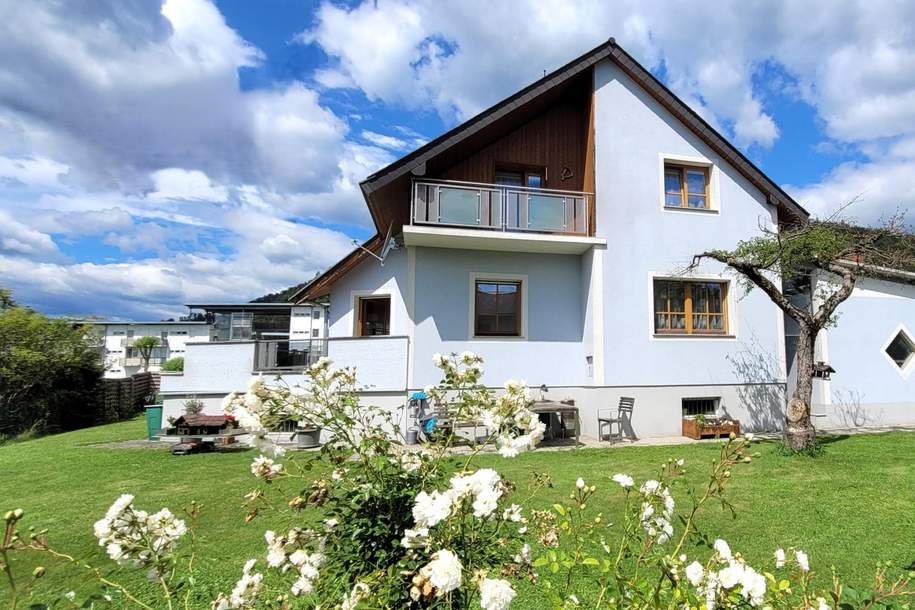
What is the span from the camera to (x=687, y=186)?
11820mm

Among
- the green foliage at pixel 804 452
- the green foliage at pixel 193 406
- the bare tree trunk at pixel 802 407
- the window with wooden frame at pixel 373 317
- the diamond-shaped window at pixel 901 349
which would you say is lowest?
the green foliage at pixel 804 452

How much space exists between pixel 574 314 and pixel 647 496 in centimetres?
961

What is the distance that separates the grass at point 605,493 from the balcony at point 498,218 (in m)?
4.88

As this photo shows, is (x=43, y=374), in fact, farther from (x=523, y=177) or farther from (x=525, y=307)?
(x=523, y=177)

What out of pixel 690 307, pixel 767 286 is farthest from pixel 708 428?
pixel 767 286

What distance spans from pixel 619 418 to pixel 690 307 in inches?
142

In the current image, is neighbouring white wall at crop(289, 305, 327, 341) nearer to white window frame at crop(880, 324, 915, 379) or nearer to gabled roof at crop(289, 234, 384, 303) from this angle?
gabled roof at crop(289, 234, 384, 303)

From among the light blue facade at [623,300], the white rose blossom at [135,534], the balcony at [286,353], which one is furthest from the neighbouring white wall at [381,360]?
the white rose blossom at [135,534]

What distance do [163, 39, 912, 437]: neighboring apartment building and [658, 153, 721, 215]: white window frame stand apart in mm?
51

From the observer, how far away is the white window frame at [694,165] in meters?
11.3

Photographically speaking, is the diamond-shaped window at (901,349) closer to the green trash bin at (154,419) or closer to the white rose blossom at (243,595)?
the white rose blossom at (243,595)

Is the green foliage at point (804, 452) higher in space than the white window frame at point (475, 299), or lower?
lower

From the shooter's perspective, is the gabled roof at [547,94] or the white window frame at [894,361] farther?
the white window frame at [894,361]

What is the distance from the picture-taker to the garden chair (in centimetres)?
1016
